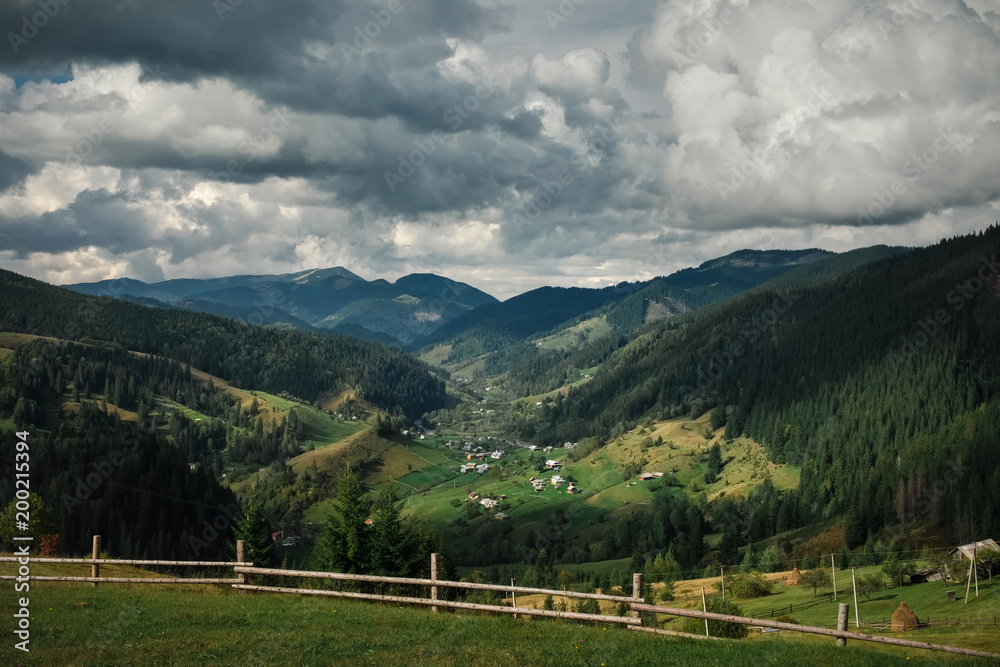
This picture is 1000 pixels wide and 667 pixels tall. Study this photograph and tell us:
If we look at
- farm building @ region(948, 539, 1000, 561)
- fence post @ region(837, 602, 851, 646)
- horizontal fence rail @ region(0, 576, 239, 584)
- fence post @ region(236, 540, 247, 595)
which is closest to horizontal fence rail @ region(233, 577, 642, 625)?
fence post @ region(236, 540, 247, 595)

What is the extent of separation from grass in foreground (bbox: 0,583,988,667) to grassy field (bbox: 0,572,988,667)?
38 millimetres

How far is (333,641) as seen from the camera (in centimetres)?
2264

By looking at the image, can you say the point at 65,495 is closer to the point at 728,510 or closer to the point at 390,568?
the point at 390,568

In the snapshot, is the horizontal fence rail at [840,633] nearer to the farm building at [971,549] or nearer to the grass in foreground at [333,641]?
the grass in foreground at [333,641]

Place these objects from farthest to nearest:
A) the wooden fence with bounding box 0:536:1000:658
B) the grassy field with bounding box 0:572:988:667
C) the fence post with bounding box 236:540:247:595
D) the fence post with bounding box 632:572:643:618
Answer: the fence post with bounding box 236:540:247:595, the fence post with bounding box 632:572:643:618, the wooden fence with bounding box 0:536:1000:658, the grassy field with bounding box 0:572:988:667

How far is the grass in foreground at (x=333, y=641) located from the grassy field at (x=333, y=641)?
38 millimetres

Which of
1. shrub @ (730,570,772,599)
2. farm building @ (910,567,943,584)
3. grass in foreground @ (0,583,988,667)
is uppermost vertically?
grass in foreground @ (0,583,988,667)

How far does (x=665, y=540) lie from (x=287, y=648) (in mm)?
183155

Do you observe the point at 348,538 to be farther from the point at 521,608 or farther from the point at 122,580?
the point at 521,608

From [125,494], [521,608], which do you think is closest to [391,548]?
[521,608]

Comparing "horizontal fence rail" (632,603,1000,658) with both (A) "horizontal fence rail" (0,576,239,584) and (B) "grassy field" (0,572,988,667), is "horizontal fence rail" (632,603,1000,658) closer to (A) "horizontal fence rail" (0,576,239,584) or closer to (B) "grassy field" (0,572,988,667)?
(B) "grassy field" (0,572,988,667)

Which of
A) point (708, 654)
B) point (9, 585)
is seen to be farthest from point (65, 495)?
point (708, 654)

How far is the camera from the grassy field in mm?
20547

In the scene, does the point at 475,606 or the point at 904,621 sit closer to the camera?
the point at 475,606
